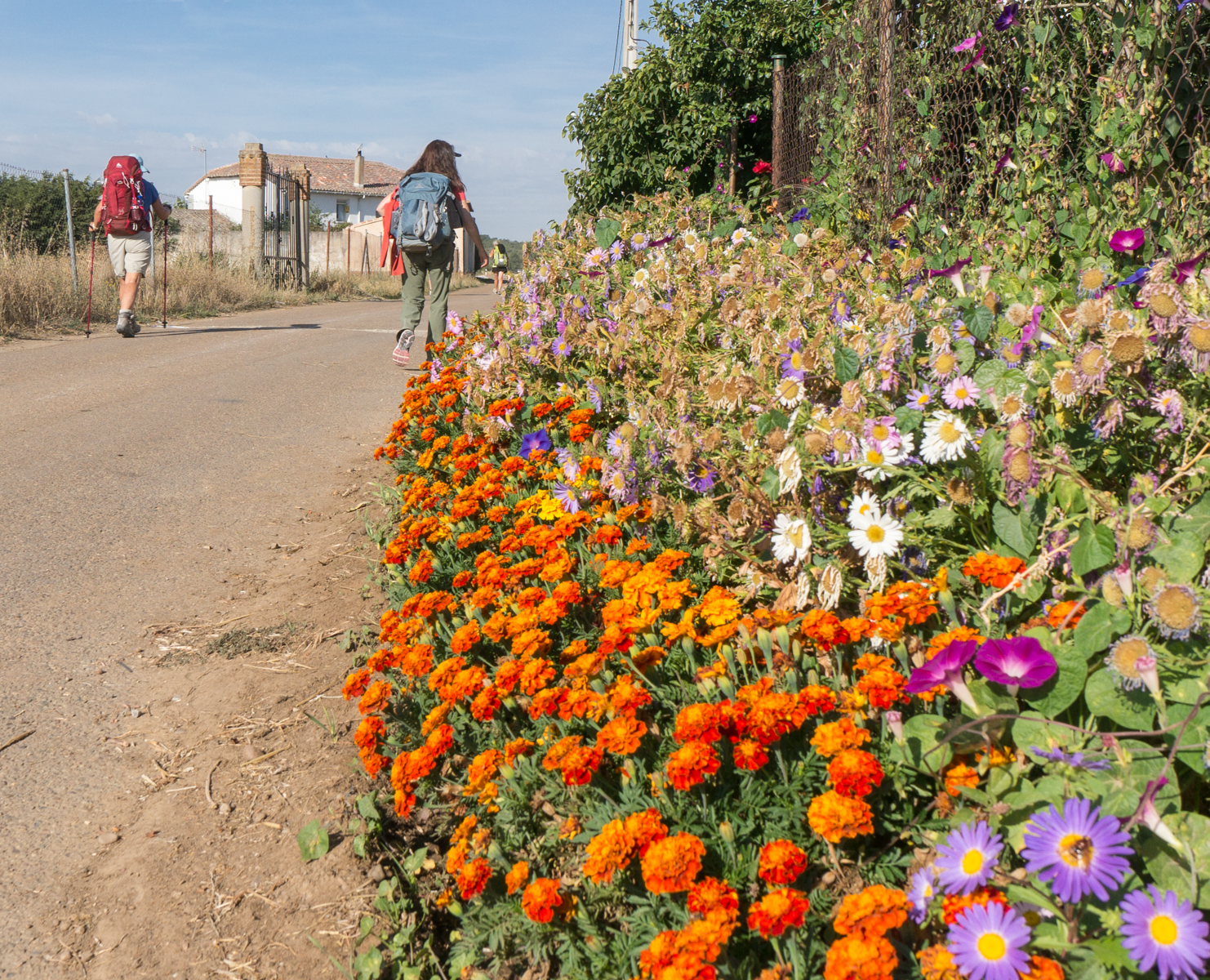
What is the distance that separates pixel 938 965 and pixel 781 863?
0.25m

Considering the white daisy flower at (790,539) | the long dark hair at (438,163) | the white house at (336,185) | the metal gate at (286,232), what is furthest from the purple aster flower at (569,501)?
the white house at (336,185)

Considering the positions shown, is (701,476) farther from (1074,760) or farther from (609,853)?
(1074,760)

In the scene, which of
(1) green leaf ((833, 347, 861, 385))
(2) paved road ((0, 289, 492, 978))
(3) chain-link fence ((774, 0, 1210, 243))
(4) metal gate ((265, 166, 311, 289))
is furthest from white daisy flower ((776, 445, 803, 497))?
(4) metal gate ((265, 166, 311, 289))

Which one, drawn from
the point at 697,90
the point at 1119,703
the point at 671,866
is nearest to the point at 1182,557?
the point at 1119,703

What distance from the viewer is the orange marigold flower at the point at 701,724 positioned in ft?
5.36

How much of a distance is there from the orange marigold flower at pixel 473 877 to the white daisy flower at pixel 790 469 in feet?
3.33

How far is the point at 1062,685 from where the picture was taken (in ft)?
5.02

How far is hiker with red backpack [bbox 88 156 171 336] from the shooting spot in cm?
1001

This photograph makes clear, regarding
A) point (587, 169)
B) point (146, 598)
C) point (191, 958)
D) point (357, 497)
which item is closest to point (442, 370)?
point (357, 497)

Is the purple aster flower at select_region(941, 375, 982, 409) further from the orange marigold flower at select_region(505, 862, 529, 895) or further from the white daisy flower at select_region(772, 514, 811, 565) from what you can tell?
the orange marigold flower at select_region(505, 862, 529, 895)

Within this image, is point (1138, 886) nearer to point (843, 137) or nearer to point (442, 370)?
point (442, 370)

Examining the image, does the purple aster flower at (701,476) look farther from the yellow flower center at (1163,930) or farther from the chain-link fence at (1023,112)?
the chain-link fence at (1023,112)

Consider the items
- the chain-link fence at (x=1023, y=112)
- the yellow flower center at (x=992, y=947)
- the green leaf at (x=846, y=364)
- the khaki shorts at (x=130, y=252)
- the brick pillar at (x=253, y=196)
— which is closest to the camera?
the yellow flower center at (x=992, y=947)

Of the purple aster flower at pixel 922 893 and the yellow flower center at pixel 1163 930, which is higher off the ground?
the yellow flower center at pixel 1163 930
